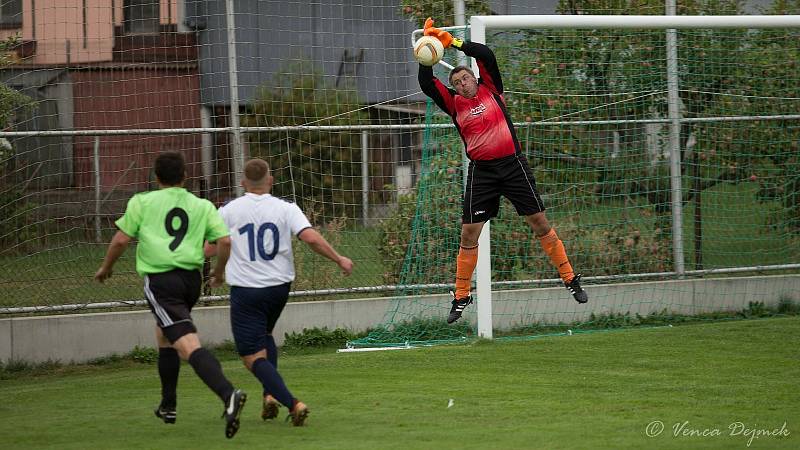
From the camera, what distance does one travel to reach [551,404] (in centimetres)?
745

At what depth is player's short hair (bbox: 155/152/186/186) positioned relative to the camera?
6.85m

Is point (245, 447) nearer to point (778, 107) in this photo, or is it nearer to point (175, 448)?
point (175, 448)

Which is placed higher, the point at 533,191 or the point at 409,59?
the point at 409,59

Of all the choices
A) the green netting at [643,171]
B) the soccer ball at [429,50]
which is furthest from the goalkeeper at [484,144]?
the green netting at [643,171]

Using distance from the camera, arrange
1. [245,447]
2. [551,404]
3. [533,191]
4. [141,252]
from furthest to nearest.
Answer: [533,191]
[551,404]
[141,252]
[245,447]

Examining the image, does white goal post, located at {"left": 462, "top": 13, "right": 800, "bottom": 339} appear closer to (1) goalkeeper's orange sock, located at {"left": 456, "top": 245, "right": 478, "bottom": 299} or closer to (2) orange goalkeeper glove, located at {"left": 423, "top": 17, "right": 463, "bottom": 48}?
(1) goalkeeper's orange sock, located at {"left": 456, "top": 245, "right": 478, "bottom": 299}

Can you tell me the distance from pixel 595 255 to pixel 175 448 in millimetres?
7193

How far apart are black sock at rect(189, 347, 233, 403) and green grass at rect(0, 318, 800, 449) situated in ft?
1.04

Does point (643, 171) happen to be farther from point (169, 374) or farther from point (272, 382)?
point (169, 374)

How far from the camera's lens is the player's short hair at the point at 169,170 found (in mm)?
6848

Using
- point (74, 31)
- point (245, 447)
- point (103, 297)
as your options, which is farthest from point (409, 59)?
point (245, 447)

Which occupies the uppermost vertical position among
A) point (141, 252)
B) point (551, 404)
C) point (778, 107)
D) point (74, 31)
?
point (74, 31)

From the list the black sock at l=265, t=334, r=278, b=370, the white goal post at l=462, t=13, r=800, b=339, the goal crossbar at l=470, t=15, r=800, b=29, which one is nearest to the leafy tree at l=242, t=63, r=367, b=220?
the white goal post at l=462, t=13, r=800, b=339

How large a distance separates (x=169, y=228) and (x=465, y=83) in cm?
370
